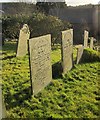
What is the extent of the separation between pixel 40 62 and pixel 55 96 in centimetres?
80

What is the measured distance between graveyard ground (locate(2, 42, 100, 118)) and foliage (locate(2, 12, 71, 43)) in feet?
23.3

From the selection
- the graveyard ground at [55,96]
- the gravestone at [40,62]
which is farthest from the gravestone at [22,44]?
the gravestone at [40,62]

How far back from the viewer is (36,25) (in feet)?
50.3

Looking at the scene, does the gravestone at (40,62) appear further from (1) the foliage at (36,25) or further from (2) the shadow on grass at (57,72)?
(1) the foliage at (36,25)

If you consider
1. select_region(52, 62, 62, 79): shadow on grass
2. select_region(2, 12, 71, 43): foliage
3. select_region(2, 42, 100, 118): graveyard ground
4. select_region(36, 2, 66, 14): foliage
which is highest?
select_region(36, 2, 66, 14): foliage

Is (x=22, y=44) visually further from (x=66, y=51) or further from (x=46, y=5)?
(x=46, y=5)

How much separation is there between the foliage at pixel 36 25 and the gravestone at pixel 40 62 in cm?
829

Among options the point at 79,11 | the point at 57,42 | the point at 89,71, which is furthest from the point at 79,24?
the point at 89,71

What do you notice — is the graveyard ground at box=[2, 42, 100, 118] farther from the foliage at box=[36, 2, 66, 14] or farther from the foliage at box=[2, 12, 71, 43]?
the foliage at box=[36, 2, 66, 14]

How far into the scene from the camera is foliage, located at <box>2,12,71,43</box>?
1485cm

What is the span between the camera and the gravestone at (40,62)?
5.48 meters

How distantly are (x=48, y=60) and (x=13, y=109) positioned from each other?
194 centimetres

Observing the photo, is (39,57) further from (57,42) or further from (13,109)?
(57,42)

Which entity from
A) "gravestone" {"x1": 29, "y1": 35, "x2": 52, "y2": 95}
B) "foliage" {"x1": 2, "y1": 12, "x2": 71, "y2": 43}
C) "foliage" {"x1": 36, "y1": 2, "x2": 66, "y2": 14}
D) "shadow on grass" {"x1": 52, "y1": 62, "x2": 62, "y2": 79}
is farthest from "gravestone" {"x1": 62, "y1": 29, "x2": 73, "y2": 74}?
"foliage" {"x1": 36, "y1": 2, "x2": 66, "y2": 14}
